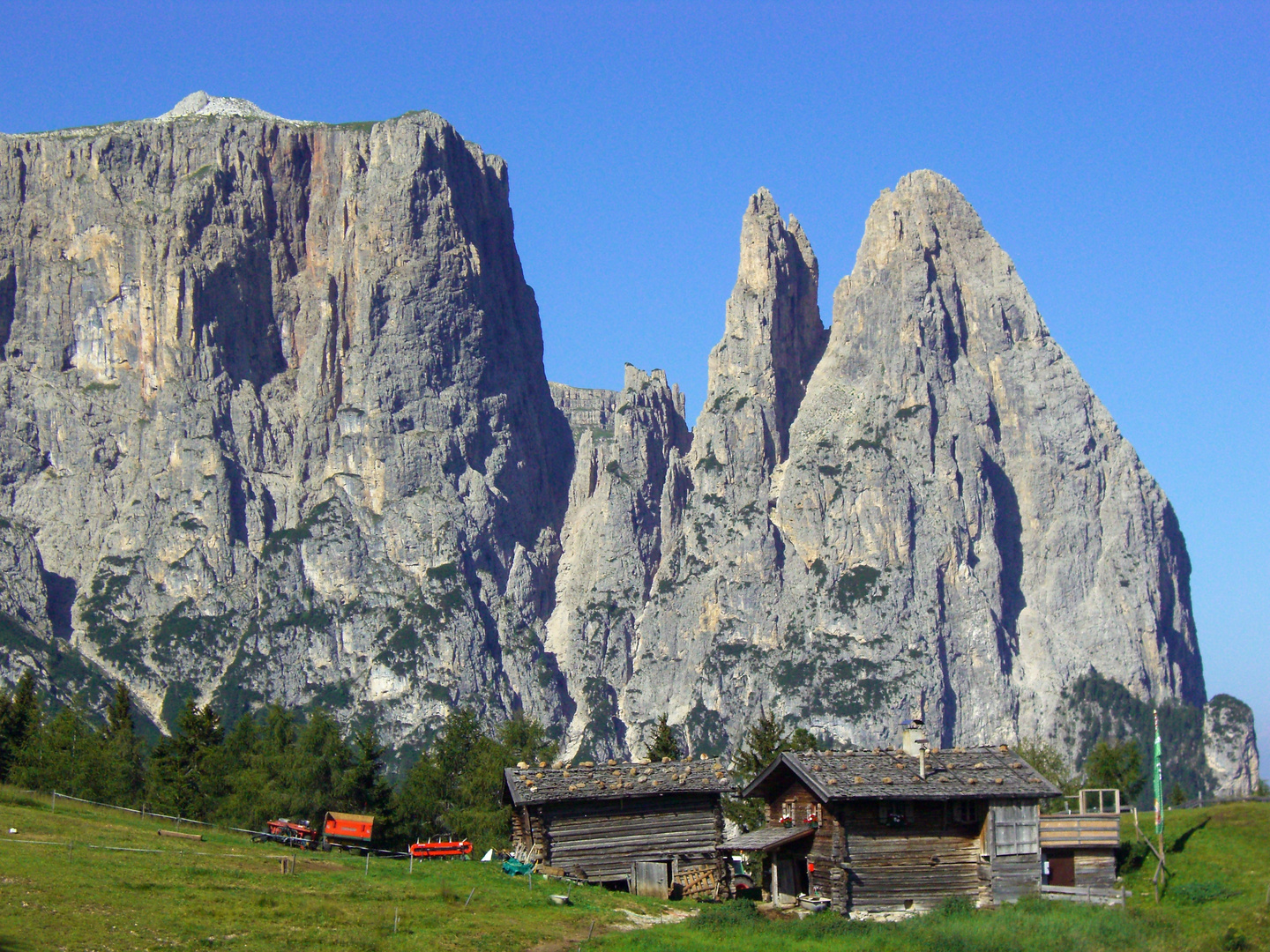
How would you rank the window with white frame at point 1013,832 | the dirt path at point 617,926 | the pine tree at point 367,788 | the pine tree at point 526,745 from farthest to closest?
the pine tree at point 526,745 < the pine tree at point 367,788 < the window with white frame at point 1013,832 < the dirt path at point 617,926

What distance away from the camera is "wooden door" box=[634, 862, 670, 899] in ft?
228

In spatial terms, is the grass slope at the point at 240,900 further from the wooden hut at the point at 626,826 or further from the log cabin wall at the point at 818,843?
the log cabin wall at the point at 818,843

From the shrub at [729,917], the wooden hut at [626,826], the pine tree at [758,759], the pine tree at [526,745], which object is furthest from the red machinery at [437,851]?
the pine tree at [526,745]

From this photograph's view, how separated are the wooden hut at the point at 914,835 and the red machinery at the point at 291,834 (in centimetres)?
2146

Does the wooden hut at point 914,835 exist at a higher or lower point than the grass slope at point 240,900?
higher

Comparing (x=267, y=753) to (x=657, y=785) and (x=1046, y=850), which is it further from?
(x=1046, y=850)

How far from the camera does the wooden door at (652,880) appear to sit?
228 ft

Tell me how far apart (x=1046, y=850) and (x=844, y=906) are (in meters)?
8.67

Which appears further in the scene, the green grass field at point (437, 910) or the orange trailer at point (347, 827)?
the orange trailer at point (347, 827)

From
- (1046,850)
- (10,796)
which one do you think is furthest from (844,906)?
(10,796)

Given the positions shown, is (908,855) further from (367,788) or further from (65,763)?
(65,763)

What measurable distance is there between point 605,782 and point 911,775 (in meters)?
13.8

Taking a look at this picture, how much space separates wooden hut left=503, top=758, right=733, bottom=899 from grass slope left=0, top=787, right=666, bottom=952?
4.20m

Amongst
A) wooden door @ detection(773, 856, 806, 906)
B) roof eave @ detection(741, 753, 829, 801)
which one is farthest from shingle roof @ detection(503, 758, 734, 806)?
wooden door @ detection(773, 856, 806, 906)
